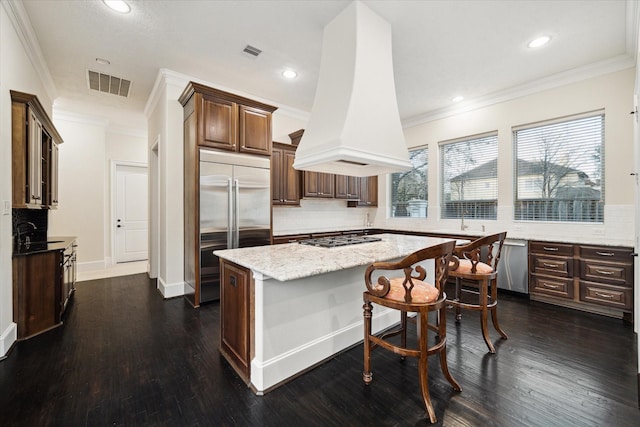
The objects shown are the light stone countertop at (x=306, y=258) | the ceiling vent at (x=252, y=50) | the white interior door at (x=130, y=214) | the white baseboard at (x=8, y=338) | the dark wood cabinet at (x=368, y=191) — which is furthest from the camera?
the white interior door at (x=130, y=214)

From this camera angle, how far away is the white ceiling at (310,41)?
2652 mm

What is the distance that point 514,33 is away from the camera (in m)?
3.01

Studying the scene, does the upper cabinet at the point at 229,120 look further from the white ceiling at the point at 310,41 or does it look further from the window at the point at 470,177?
the window at the point at 470,177

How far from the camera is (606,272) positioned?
10.5 feet

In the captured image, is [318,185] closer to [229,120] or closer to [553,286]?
[229,120]

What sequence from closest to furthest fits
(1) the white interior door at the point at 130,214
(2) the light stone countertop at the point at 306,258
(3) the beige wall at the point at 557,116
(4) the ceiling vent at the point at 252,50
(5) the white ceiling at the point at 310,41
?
(2) the light stone countertop at the point at 306,258, (5) the white ceiling at the point at 310,41, (4) the ceiling vent at the point at 252,50, (3) the beige wall at the point at 557,116, (1) the white interior door at the point at 130,214

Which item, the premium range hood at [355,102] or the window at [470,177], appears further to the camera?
the window at [470,177]

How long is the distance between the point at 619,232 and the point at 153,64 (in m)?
6.26

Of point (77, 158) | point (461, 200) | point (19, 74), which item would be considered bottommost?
Answer: point (461, 200)

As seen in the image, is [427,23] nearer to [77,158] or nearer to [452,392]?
[452,392]

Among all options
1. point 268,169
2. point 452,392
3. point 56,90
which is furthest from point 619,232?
point 56,90

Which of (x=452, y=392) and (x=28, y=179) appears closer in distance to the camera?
(x=452, y=392)

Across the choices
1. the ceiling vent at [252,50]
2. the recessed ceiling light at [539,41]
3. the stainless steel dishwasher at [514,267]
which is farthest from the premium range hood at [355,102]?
the stainless steel dishwasher at [514,267]

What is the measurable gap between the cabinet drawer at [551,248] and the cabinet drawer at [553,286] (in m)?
0.32
